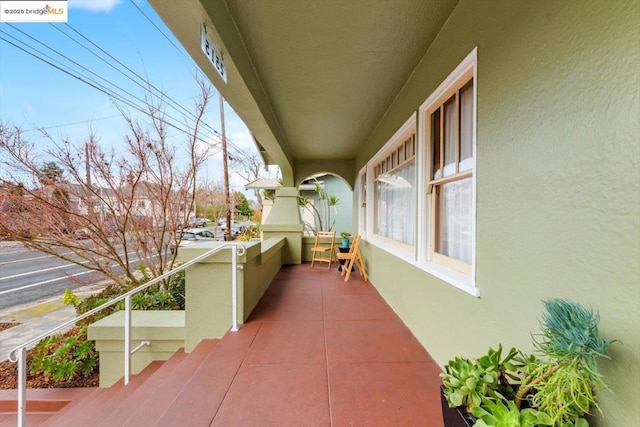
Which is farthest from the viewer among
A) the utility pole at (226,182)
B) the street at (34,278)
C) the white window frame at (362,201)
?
the utility pole at (226,182)

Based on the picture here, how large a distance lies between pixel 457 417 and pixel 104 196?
17.3 feet

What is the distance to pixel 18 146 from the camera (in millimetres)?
3711

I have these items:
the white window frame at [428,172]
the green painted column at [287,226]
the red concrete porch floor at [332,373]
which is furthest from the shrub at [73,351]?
the white window frame at [428,172]

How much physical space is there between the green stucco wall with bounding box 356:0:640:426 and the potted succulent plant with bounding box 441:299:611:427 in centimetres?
11

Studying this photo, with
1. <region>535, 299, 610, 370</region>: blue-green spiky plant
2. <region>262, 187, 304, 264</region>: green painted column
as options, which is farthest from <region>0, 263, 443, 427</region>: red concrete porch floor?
<region>262, 187, 304, 264</region>: green painted column

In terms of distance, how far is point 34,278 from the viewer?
7.06m

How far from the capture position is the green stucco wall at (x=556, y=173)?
866mm

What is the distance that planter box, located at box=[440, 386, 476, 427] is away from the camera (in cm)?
105

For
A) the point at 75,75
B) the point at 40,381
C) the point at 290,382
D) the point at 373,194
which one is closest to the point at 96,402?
the point at 40,381

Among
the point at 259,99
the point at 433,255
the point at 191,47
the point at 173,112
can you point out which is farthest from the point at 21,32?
the point at 433,255

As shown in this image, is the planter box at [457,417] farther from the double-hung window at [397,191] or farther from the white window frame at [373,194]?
the double-hung window at [397,191]

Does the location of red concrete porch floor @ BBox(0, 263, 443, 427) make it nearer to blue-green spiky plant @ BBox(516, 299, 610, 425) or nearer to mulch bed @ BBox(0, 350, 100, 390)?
mulch bed @ BBox(0, 350, 100, 390)

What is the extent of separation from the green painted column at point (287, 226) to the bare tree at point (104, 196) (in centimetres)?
214

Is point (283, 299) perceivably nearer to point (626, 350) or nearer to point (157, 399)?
point (157, 399)
